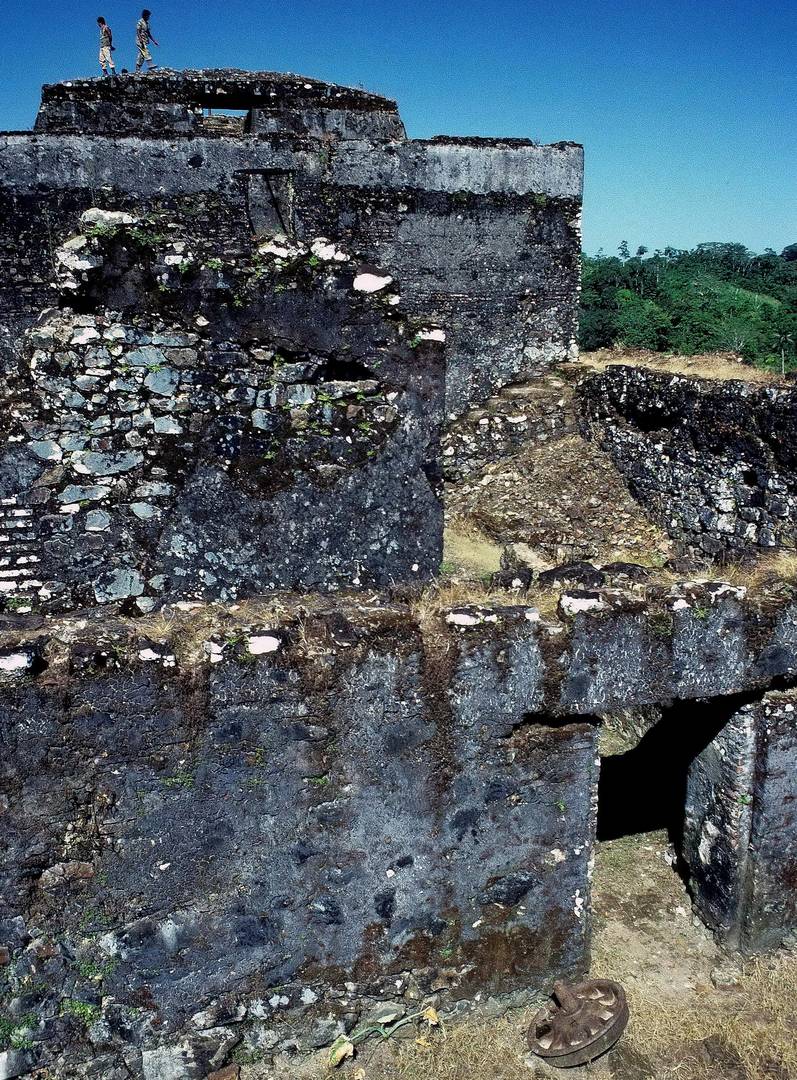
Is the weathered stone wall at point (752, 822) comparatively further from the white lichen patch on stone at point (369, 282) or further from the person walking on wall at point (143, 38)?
the person walking on wall at point (143, 38)

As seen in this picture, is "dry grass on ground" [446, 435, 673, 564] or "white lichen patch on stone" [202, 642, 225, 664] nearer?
"white lichen patch on stone" [202, 642, 225, 664]

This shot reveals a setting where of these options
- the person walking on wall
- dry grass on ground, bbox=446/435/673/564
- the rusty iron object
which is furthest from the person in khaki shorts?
the rusty iron object

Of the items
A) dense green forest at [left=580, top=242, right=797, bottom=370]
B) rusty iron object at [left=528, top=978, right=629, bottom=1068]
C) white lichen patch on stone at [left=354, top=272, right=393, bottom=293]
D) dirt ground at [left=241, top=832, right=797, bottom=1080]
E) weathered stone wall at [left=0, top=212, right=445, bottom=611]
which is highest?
dense green forest at [left=580, top=242, right=797, bottom=370]

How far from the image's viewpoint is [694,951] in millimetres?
5734

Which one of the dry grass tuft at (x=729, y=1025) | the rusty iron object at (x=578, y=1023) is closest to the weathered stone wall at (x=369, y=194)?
the dry grass tuft at (x=729, y=1025)

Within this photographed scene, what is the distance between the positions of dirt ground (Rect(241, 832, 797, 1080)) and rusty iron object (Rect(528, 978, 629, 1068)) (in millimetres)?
66

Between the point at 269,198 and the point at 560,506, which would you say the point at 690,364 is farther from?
the point at 269,198

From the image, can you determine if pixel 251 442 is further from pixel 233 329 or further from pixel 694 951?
pixel 694 951

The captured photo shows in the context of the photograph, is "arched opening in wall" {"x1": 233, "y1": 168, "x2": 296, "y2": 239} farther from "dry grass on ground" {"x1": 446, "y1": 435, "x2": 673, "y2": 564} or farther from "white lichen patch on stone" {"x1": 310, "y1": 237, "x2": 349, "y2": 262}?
"white lichen patch on stone" {"x1": 310, "y1": 237, "x2": 349, "y2": 262}

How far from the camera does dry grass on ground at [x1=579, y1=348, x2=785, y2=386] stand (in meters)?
12.6

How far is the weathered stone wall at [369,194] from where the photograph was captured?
13414 mm

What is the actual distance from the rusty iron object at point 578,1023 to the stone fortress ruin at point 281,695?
0.56ft

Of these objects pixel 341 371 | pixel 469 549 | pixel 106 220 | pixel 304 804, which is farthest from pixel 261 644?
pixel 469 549

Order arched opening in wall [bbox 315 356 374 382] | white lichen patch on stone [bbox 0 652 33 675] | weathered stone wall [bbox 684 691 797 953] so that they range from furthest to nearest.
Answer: weathered stone wall [bbox 684 691 797 953] → arched opening in wall [bbox 315 356 374 382] → white lichen patch on stone [bbox 0 652 33 675]
